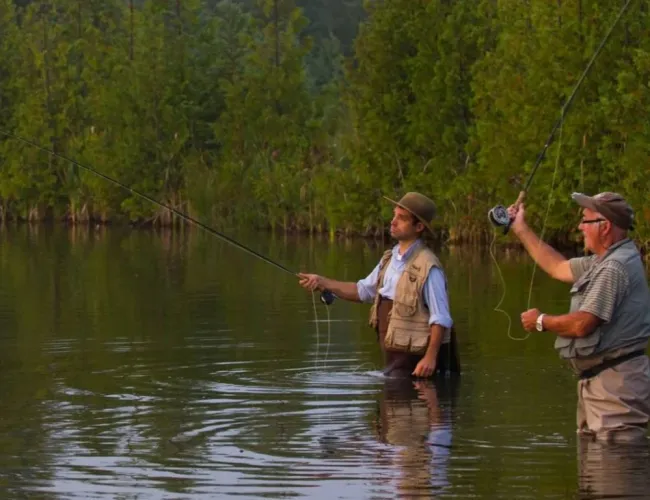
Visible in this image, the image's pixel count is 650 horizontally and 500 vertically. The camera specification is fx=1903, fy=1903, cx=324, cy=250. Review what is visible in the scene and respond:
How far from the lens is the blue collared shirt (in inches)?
455

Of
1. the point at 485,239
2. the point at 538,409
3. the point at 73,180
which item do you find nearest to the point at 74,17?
the point at 73,180

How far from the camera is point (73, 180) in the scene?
5175 cm

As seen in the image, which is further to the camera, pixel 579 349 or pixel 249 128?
pixel 249 128

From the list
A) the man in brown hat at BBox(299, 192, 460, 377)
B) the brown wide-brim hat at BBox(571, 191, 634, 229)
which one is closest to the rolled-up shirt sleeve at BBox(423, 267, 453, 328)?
the man in brown hat at BBox(299, 192, 460, 377)

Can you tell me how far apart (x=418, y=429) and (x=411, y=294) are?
1.33 m

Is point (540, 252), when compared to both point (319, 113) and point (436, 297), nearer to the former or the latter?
point (436, 297)

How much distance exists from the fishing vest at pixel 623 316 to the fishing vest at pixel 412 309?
2.73 meters

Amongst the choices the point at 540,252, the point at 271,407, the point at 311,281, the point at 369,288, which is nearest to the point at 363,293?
the point at 369,288

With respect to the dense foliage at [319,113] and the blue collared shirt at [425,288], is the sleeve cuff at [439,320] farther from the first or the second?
the dense foliage at [319,113]

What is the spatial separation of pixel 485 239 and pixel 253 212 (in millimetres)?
10274

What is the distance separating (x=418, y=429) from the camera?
1052 cm

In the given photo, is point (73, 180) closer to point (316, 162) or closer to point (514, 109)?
point (316, 162)

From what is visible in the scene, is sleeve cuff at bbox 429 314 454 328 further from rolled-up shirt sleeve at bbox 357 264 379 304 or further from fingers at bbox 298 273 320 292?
fingers at bbox 298 273 320 292

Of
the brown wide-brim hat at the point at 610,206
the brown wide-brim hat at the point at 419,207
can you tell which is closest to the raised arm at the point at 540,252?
the brown wide-brim hat at the point at 610,206
